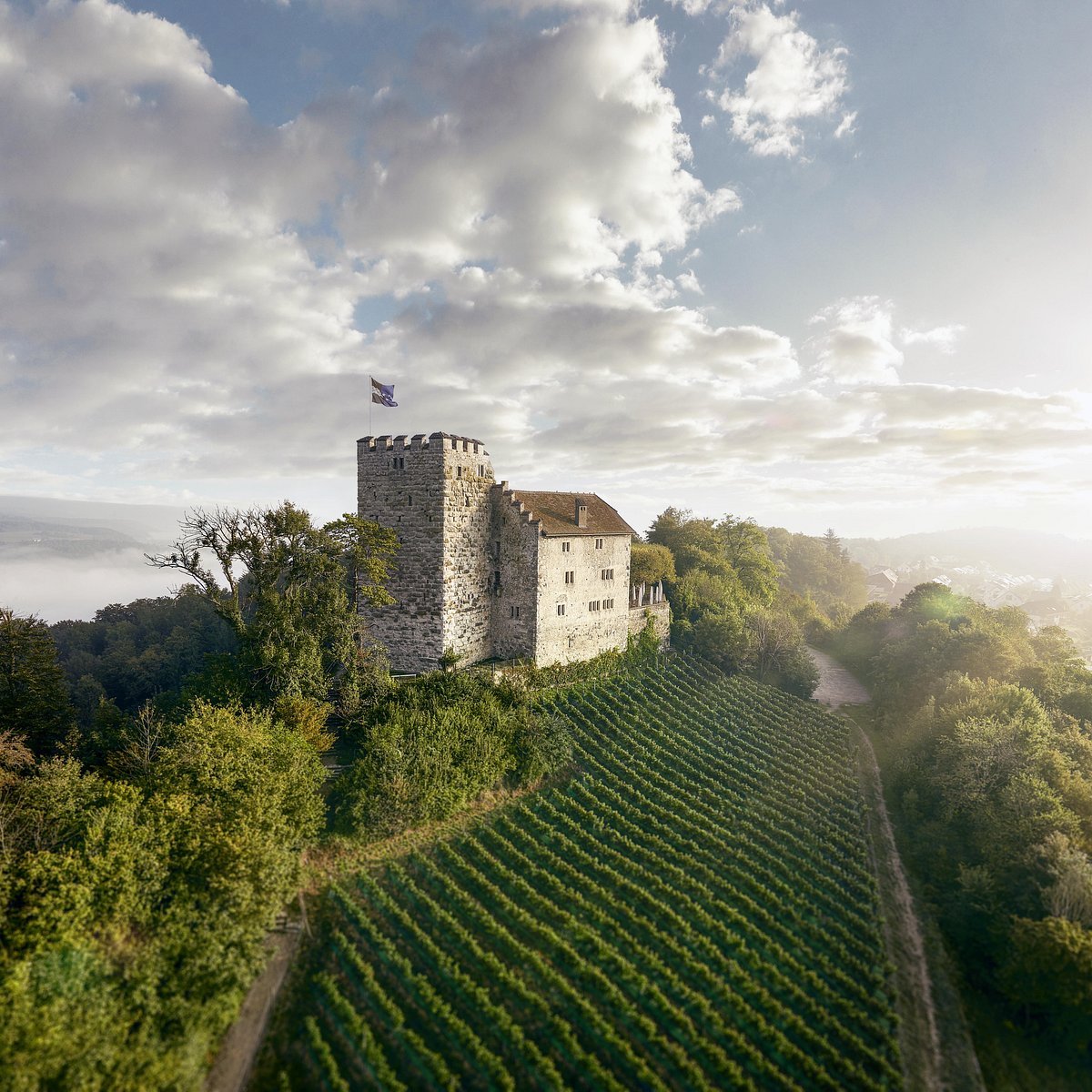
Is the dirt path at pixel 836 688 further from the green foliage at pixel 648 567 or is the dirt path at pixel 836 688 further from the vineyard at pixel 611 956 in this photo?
the vineyard at pixel 611 956

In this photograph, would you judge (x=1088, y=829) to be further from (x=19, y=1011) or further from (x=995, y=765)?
(x=19, y=1011)

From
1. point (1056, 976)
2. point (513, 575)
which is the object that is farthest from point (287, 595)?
point (1056, 976)

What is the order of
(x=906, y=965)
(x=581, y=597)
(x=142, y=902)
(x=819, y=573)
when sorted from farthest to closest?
1. (x=819, y=573)
2. (x=581, y=597)
3. (x=906, y=965)
4. (x=142, y=902)

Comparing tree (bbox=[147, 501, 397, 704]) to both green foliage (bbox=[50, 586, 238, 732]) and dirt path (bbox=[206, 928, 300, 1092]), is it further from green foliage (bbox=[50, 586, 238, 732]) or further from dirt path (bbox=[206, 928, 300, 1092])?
green foliage (bbox=[50, 586, 238, 732])

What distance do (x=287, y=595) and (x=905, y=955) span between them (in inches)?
1499

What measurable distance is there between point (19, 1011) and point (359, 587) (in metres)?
24.3

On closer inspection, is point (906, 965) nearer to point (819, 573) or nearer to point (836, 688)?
point (836, 688)

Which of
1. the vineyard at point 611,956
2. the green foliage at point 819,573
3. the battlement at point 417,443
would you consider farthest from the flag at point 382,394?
the green foliage at point 819,573

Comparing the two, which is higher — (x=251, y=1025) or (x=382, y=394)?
(x=382, y=394)

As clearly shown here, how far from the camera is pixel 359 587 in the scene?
3594 cm

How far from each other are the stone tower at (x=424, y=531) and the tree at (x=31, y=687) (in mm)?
22330

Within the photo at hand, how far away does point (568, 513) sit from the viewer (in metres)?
43.2

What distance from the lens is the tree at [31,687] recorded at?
3450 cm

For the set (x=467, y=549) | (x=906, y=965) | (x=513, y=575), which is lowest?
(x=906, y=965)
